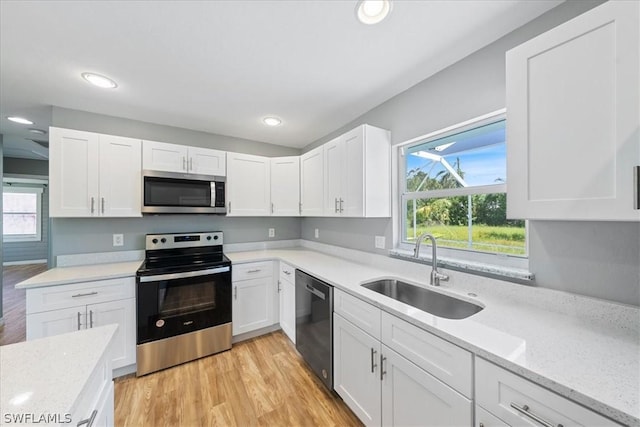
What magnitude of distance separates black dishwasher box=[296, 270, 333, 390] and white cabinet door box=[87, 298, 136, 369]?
141 centimetres

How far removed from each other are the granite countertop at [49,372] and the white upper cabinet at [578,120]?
168 cm

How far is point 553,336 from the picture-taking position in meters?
0.95

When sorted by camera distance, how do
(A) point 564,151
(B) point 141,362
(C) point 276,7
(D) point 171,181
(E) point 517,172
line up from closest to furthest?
(A) point 564,151 < (E) point 517,172 < (C) point 276,7 < (B) point 141,362 < (D) point 171,181

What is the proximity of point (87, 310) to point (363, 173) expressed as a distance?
2.48 metres

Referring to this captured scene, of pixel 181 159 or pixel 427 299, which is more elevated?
pixel 181 159

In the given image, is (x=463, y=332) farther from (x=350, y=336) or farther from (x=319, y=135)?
(x=319, y=135)

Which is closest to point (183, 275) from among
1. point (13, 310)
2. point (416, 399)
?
point (416, 399)

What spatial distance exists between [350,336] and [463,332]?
779mm

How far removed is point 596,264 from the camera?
109 cm

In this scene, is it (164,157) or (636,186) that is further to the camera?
(164,157)

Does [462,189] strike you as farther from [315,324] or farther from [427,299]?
[315,324]

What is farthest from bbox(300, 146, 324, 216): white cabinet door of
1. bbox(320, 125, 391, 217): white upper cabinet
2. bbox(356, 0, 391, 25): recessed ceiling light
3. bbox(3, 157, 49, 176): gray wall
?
bbox(3, 157, 49, 176): gray wall

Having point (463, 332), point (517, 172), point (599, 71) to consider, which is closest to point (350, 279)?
point (463, 332)

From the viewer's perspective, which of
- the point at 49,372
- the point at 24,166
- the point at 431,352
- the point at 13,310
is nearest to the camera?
the point at 49,372
